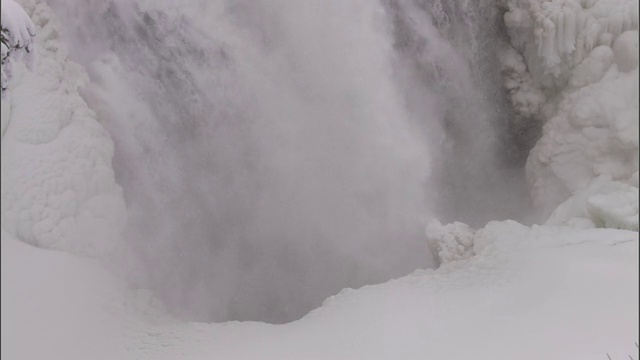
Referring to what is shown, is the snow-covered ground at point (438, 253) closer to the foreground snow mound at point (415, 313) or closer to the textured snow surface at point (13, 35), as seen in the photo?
the foreground snow mound at point (415, 313)

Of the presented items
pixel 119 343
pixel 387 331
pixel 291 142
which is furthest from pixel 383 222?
pixel 119 343

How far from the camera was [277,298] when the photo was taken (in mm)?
4055

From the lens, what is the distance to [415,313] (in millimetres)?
2863

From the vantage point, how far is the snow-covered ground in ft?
8.48

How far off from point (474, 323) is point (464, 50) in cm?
206

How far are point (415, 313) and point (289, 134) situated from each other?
5.57 feet

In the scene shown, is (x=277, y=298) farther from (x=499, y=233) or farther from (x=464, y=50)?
(x=464, y=50)

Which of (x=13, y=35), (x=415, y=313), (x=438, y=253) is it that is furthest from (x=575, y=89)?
(x=13, y=35)

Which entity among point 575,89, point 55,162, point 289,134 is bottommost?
point 55,162

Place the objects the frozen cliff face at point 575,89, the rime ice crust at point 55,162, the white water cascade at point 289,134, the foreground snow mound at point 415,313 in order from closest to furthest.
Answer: the foreground snow mound at point 415,313 < the frozen cliff face at point 575,89 < the rime ice crust at point 55,162 < the white water cascade at point 289,134

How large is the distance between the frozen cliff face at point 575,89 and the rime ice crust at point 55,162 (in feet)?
8.07

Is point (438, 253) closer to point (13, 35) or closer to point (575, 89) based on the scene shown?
point (575, 89)

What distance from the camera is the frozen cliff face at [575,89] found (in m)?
2.80

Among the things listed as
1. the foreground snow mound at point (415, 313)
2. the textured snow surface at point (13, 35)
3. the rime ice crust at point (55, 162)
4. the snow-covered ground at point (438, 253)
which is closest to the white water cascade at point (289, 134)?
the rime ice crust at point (55, 162)
